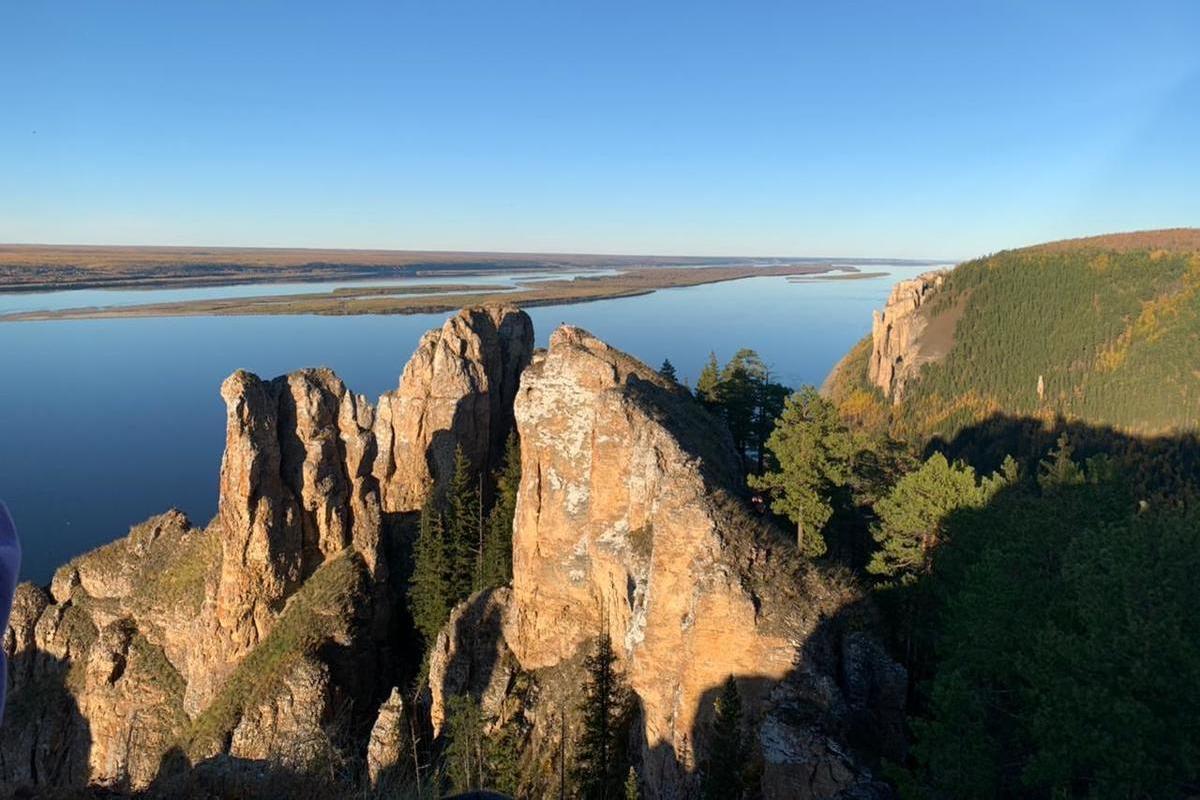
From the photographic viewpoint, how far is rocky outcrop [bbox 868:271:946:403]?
378 ft

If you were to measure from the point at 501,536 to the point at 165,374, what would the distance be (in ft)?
333

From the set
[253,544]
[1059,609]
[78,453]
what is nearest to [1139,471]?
[1059,609]

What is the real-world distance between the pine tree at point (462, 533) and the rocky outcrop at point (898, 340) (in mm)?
93878

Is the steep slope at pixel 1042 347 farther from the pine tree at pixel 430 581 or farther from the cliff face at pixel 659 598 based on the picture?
the cliff face at pixel 659 598

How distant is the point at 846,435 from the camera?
27.5 m

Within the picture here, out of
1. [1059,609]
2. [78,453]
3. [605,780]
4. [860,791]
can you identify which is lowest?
[78,453]

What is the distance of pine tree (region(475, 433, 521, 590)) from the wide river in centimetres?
4139

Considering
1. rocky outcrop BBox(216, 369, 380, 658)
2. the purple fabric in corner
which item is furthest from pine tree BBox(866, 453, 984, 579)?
the purple fabric in corner

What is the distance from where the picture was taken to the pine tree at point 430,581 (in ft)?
102

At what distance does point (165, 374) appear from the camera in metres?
110

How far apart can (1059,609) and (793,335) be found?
14887 cm

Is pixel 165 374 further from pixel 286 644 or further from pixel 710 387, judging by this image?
pixel 710 387

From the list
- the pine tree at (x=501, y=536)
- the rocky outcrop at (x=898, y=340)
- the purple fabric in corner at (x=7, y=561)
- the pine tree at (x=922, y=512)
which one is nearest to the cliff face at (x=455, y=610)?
the pine tree at (x=501, y=536)

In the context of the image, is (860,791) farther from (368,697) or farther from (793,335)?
(793,335)
